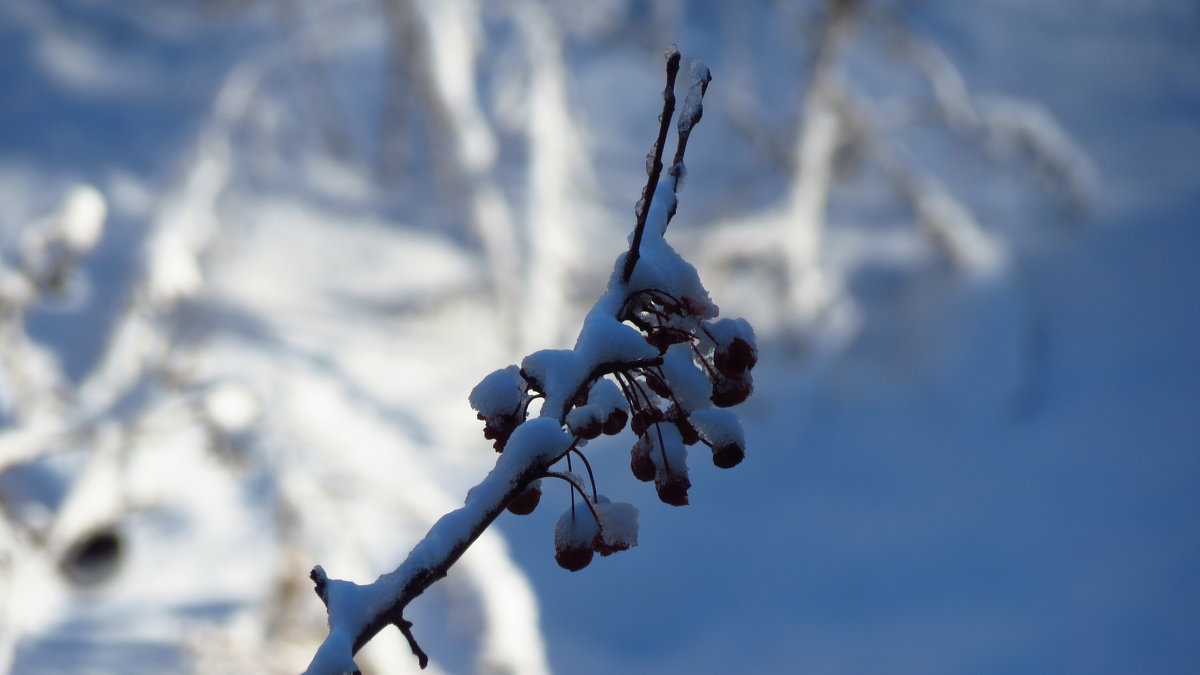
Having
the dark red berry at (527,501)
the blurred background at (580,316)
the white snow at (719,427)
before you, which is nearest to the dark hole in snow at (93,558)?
the blurred background at (580,316)

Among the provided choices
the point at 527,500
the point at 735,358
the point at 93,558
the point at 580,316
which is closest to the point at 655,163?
the point at 735,358

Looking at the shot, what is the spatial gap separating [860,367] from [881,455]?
2.37ft

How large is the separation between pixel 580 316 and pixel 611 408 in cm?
431

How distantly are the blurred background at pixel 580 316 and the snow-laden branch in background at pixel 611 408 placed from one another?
1.97 m

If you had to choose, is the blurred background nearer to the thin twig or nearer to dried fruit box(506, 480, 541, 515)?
dried fruit box(506, 480, 541, 515)

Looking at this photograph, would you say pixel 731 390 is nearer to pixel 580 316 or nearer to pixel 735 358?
pixel 735 358

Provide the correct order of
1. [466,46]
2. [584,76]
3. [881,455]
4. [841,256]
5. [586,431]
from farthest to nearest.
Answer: [584,76]
[841,256]
[881,455]
[466,46]
[586,431]

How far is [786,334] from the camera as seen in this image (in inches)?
181

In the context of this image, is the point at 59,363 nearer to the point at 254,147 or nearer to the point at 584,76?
the point at 254,147

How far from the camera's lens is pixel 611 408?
62cm

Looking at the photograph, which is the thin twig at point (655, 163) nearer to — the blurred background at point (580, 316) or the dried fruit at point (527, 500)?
the dried fruit at point (527, 500)

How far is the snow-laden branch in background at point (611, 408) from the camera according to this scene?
Result: 1.83 ft

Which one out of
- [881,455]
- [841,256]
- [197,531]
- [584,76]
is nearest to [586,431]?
[197,531]

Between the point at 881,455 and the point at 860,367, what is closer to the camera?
the point at 881,455
